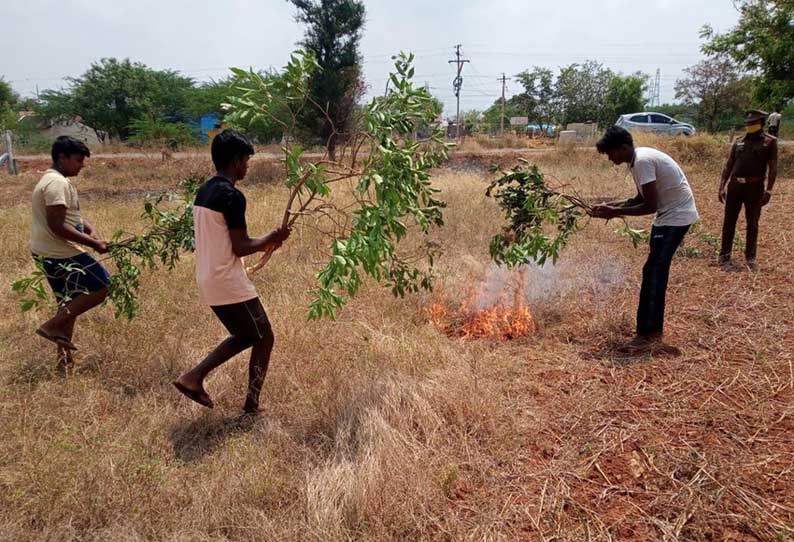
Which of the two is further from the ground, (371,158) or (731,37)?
(731,37)

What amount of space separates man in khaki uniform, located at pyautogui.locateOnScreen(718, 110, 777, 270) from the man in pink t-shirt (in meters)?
5.45

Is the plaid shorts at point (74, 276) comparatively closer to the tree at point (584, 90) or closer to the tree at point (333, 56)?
the tree at point (333, 56)

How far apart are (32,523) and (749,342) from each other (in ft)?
15.3

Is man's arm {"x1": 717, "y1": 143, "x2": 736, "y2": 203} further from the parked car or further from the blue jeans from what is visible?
the parked car

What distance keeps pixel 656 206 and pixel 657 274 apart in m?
0.51

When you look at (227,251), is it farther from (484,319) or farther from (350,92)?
(350,92)

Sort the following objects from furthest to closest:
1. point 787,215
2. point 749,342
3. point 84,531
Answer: point 787,215
point 749,342
point 84,531

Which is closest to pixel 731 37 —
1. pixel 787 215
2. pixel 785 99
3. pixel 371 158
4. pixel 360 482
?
pixel 785 99

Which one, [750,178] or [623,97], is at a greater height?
[623,97]

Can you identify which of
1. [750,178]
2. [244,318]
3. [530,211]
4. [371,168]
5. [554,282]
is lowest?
[554,282]

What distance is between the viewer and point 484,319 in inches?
179

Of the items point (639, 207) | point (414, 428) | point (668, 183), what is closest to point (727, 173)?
point (668, 183)

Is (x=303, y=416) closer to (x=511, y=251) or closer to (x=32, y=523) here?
(x=32, y=523)

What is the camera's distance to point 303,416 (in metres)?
Answer: 3.19
